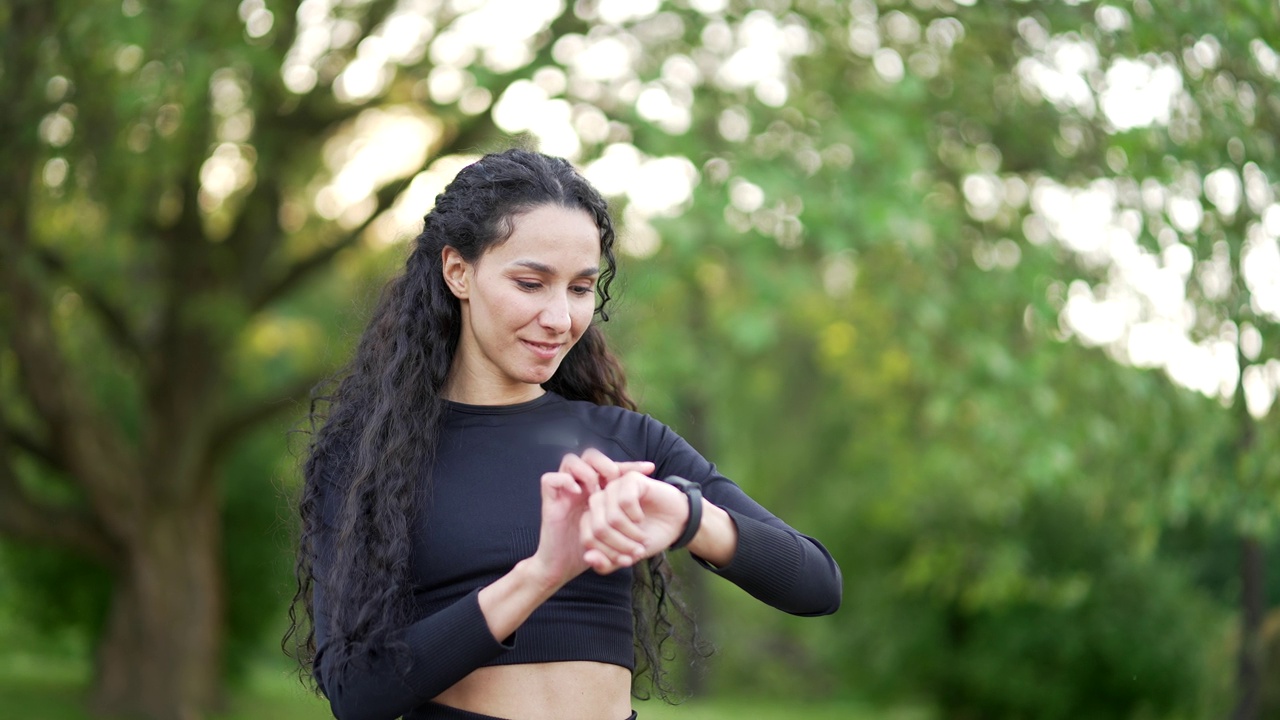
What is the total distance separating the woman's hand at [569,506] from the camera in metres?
1.80

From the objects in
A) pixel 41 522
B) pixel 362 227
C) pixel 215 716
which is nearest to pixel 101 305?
pixel 41 522

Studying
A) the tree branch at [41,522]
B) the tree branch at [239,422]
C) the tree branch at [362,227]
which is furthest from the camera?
the tree branch at [239,422]

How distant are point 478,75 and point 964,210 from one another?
3.28 metres

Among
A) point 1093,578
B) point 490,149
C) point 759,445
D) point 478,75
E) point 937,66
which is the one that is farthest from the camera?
point 759,445

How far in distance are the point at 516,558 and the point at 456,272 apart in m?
0.55

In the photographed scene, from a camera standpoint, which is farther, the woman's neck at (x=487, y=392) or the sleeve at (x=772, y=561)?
the woman's neck at (x=487, y=392)

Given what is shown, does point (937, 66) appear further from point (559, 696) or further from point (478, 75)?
point (559, 696)

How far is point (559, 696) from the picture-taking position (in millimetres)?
2080

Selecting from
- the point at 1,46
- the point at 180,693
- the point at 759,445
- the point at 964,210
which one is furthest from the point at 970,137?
the point at 759,445

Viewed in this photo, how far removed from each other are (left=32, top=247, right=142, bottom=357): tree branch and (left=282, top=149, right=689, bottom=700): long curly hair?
6.59 metres

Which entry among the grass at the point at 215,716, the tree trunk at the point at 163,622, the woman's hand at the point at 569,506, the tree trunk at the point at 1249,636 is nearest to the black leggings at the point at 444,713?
the woman's hand at the point at 569,506

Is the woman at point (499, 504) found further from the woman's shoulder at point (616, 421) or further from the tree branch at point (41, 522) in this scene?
the tree branch at point (41, 522)

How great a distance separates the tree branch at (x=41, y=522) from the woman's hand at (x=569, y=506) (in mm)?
8104

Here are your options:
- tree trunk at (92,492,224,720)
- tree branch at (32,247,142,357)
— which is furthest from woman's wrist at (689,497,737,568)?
tree trunk at (92,492,224,720)
